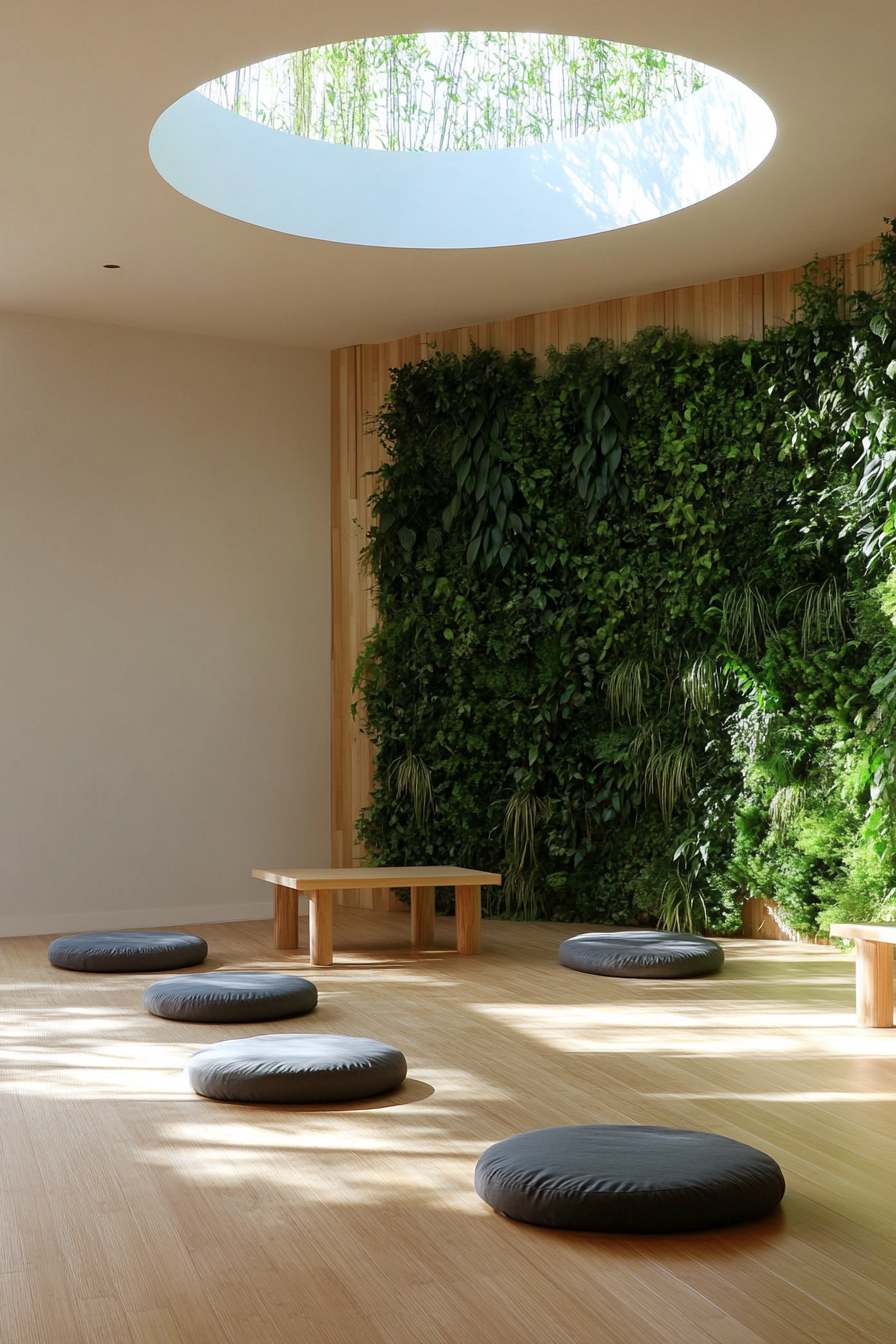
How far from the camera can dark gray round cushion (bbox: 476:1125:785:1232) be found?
104 inches

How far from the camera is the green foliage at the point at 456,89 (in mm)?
6016

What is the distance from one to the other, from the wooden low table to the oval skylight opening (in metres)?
3.07

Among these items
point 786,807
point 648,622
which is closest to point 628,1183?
point 786,807

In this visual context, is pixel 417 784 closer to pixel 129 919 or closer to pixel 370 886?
pixel 370 886

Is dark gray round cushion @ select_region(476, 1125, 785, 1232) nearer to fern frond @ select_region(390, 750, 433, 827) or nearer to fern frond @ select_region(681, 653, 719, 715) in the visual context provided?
fern frond @ select_region(681, 653, 719, 715)

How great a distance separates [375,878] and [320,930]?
1.25 ft

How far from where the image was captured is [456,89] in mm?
6352

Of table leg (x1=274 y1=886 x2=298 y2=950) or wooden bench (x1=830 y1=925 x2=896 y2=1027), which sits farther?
table leg (x1=274 y1=886 x2=298 y2=950)

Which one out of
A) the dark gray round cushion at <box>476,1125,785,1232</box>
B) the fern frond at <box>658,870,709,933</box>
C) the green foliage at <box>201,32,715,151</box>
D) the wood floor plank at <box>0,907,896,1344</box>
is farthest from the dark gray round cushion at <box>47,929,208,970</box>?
the green foliage at <box>201,32,715,151</box>

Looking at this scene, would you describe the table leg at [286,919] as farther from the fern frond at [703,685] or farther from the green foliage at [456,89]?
the green foliage at [456,89]

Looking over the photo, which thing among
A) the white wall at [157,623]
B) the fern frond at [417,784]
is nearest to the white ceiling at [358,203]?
the white wall at [157,623]

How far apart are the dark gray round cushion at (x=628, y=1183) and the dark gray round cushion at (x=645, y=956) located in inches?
103

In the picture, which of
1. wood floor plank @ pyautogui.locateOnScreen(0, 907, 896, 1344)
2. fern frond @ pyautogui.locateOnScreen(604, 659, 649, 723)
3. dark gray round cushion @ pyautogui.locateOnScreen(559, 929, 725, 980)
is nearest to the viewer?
wood floor plank @ pyautogui.locateOnScreen(0, 907, 896, 1344)

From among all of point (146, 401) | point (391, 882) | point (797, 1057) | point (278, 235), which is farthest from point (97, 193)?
point (797, 1057)
